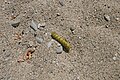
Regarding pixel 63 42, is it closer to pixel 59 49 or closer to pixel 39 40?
pixel 59 49

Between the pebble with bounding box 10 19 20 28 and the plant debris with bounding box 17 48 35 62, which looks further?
the pebble with bounding box 10 19 20 28

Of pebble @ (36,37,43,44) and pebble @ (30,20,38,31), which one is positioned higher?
pebble @ (30,20,38,31)

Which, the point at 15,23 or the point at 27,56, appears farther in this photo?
the point at 15,23

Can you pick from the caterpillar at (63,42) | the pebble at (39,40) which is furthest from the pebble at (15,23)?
the caterpillar at (63,42)

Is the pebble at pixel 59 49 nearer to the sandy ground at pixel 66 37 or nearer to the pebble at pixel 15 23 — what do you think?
the sandy ground at pixel 66 37

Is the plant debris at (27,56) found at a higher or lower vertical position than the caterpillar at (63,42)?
lower

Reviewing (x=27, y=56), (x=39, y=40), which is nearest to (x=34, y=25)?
(x=39, y=40)

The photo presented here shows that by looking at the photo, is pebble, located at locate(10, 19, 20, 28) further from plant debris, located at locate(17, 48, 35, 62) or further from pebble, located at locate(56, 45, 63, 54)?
pebble, located at locate(56, 45, 63, 54)

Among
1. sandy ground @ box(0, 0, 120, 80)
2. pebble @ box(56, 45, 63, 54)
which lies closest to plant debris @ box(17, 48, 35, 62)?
sandy ground @ box(0, 0, 120, 80)
